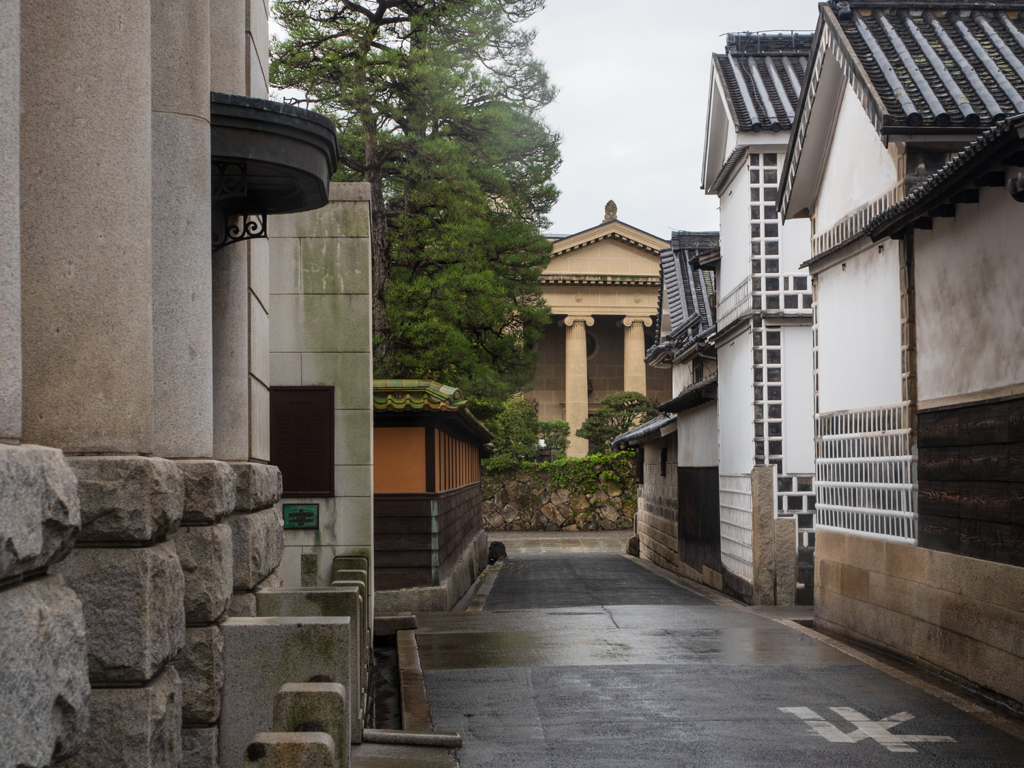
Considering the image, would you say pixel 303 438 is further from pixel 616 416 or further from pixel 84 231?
pixel 616 416

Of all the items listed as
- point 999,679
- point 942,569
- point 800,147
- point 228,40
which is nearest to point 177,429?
point 228,40

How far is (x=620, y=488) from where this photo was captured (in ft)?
187

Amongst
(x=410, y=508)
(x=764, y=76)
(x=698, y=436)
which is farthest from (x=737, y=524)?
(x=764, y=76)

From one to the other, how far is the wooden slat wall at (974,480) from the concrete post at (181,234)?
7.32m

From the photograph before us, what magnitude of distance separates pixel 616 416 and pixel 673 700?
4809cm

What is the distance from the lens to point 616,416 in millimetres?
58000

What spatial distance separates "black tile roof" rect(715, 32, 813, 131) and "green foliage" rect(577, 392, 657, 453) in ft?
112

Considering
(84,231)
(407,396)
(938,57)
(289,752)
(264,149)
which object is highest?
(938,57)

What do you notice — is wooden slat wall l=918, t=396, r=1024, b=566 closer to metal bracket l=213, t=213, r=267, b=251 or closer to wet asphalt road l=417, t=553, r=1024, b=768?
wet asphalt road l=417, t=553, r=1024, b=768

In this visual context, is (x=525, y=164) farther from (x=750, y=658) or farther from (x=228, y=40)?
(x=228, y=40)

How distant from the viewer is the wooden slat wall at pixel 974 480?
31.9 ft

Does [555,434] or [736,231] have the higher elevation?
[736,231]

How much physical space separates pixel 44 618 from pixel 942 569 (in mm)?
10366

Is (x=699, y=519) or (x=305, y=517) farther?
(x=699, y=519)
